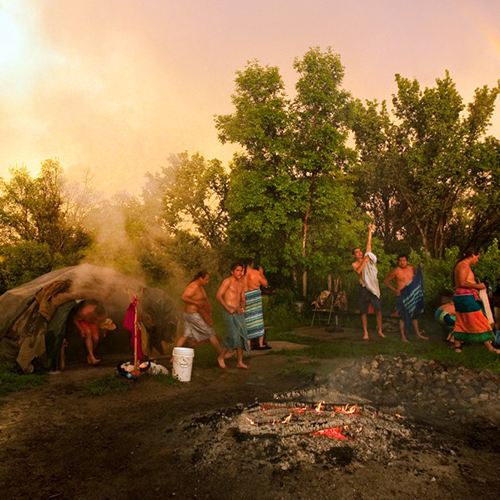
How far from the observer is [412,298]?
9117 millimetres

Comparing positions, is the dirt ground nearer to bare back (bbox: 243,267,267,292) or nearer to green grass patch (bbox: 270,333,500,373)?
green grass patch (bbox: 270,333,500,373)

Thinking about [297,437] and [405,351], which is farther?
[405,351]

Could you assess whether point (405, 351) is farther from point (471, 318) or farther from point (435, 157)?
point (435, 157)

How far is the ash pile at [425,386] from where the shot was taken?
474 centimetres

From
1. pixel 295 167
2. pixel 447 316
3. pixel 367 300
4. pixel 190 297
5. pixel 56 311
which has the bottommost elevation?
pixel 447 316

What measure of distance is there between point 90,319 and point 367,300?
6.09 meters

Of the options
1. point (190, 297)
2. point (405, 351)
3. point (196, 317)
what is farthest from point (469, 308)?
point (190, 297)

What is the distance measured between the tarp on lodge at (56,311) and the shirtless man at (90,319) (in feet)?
0.99

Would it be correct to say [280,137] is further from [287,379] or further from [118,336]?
[287,379]

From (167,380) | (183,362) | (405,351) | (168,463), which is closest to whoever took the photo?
(168,463)

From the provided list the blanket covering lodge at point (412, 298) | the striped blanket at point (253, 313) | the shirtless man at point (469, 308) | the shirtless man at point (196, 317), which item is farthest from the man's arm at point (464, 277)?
the shirtless man at point (196, 317)

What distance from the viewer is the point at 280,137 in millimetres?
20516

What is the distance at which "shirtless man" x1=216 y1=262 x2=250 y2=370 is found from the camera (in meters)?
6.81

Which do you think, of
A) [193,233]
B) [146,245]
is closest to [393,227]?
[193,233]
